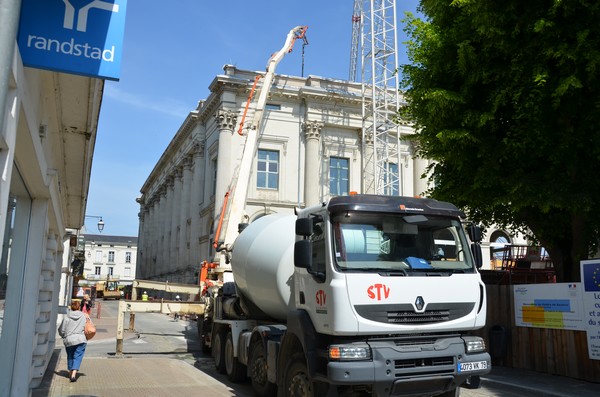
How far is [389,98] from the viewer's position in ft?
133

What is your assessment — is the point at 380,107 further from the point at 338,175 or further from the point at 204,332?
the point at 204,332

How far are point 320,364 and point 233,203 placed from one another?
12941 mm

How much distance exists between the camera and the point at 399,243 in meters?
6.84

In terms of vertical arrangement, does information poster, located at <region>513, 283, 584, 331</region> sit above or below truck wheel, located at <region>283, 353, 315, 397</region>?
above

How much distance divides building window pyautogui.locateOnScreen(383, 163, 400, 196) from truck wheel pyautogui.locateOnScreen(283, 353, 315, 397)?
31713mm

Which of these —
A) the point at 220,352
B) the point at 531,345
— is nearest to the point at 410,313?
the point at 220,352

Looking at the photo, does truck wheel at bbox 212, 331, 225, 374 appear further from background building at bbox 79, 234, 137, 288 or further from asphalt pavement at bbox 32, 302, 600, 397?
background building at bbox 79, 234, 137, 288

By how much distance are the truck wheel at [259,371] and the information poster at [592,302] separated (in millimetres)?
6495

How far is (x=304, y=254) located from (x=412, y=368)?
73.5 inches

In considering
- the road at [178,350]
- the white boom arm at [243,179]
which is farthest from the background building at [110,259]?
the road at [178,350]

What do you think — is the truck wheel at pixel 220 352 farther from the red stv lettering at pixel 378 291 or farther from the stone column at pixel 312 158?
the stone column at pixel 312 158

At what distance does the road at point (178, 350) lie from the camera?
9695 millimetres

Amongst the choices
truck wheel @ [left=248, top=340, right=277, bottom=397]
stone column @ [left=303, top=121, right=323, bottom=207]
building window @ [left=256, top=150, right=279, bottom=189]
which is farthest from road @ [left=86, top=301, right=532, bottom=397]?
stone column @ [left=303, top=121, right=323, bottom=207]

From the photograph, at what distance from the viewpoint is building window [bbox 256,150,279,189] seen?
37.9 meters
